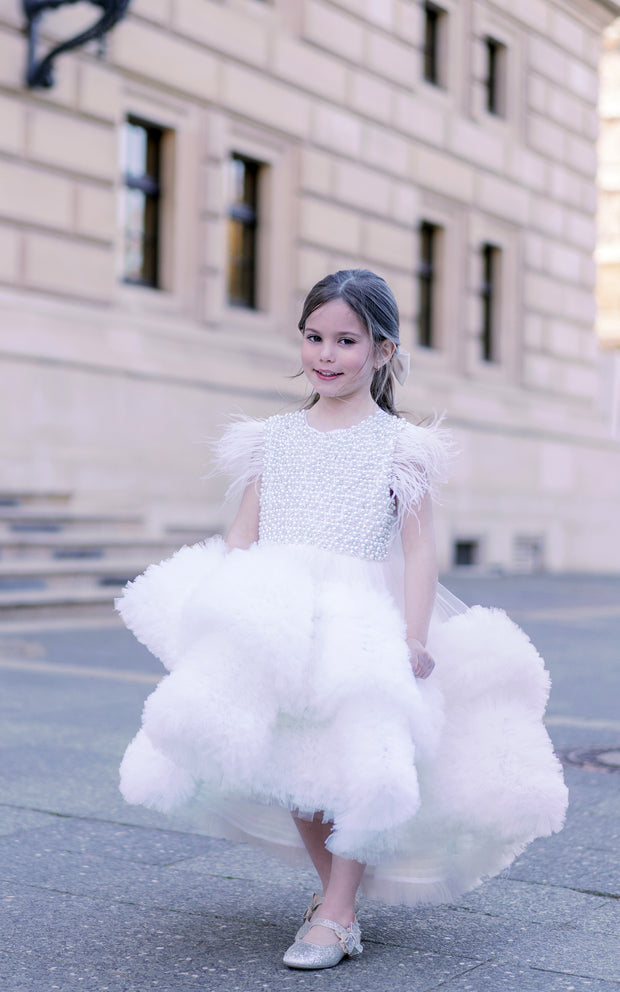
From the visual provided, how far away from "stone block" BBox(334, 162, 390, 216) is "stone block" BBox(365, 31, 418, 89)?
1380mm

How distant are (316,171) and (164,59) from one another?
2.71m

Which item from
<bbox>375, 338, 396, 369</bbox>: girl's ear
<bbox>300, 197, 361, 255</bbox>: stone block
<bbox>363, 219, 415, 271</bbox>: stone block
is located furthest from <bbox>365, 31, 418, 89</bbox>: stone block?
<bbox>375, 338, 396, 369</bbox>: girl's ear

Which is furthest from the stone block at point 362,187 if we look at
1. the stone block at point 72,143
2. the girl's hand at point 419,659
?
the girl's hand at point 419,659

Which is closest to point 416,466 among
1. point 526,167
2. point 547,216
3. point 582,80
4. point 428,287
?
point 428,287

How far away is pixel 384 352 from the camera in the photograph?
3270 mm

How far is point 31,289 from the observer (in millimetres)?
12352

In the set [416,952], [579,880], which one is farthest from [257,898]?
[579,880]

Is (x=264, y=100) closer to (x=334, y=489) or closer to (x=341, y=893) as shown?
(x=334, y=489)

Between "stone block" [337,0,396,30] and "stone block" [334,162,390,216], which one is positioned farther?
"stone block" [337,0,396,30]

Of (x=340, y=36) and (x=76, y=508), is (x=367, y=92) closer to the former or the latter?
(x=340, y=36)

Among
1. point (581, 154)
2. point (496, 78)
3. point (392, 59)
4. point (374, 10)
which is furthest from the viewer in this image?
point (581, 154)

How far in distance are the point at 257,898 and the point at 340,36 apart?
14548mm

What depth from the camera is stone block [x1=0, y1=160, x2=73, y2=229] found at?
12125 mm

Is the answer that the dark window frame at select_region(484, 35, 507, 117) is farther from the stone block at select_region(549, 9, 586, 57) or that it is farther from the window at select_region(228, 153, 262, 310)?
the window at select_region(228, 153, 262, 310)
